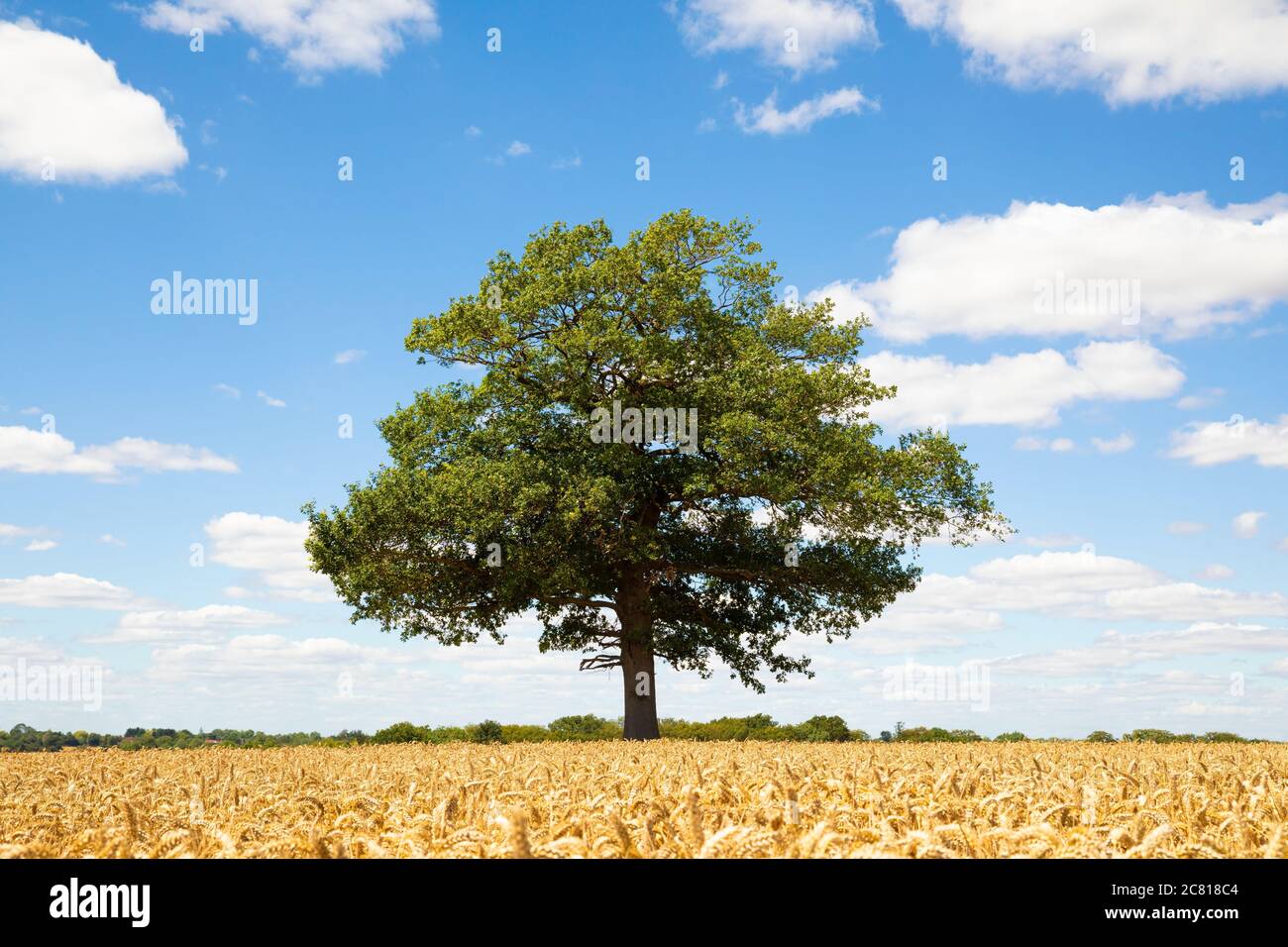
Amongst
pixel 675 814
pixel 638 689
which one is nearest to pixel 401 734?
pixel 638 689

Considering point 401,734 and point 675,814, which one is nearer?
point 675,814

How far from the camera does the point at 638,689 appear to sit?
28.7 meters

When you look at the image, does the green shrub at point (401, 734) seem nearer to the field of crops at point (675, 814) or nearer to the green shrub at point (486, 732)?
the green shrub at point (486, 732)

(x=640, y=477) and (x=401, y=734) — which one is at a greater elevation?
(x=640, y=477)

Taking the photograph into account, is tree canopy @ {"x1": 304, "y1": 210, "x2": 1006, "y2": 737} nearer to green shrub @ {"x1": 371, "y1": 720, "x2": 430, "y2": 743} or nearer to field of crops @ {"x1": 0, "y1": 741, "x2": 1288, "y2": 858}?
green shrub @ {"x1": 371, "y1": 720, "x2": 430, "y2": 743}

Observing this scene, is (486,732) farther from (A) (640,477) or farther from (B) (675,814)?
(B) (675,814)

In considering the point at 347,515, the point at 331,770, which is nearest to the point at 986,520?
the point at 347,515

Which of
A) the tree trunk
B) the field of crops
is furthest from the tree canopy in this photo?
the field of crops

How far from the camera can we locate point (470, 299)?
1192 inches

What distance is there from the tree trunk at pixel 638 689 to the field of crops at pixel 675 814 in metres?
19.9

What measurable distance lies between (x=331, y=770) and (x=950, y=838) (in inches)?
280

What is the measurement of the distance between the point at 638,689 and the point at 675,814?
78.6ft

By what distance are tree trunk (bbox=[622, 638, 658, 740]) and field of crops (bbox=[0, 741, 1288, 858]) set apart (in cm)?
1986

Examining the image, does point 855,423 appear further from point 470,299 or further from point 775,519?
point 470,299
